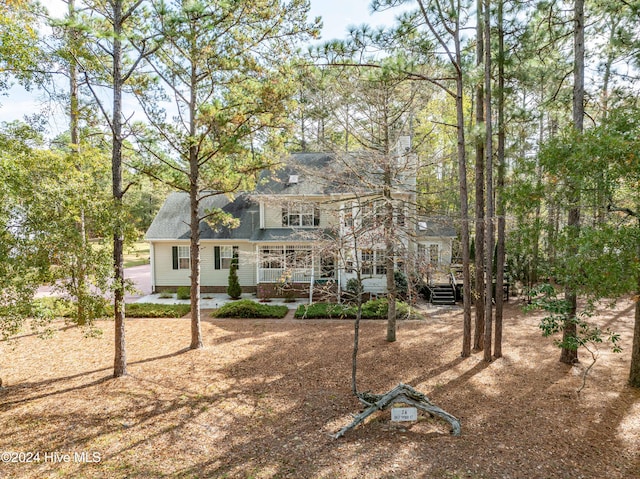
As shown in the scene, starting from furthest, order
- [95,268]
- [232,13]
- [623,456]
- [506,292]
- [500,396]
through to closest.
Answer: [506,292], [232,13], [500,396], [95,268], [623,456]

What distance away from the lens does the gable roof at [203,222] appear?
1905 cm

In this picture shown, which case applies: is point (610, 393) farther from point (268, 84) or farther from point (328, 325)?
point (268, 84)

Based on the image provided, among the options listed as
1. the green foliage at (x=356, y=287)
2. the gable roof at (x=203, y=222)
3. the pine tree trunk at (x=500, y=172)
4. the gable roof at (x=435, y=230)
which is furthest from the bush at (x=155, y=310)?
the pine tree trunk at (x=500, y=172)

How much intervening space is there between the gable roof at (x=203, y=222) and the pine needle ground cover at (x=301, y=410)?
7937 millimetres

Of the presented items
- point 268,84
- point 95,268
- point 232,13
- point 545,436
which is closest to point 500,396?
point 545,436

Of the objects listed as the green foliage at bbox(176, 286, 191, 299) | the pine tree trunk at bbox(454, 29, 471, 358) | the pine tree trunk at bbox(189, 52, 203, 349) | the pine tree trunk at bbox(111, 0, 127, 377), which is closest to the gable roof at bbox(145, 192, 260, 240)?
the green foliage at bbox(176, 286, 191, 299)

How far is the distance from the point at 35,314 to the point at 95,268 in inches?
45.9

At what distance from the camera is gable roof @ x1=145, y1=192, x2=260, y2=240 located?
19.0m

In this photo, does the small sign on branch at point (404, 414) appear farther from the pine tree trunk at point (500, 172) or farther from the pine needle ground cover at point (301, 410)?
the pine tree trunk at point (500, 172)

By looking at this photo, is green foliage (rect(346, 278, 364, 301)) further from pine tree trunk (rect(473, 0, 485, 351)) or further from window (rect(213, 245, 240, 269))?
window (rect(213, 245, 240, 269))

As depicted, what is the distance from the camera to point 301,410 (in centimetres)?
728

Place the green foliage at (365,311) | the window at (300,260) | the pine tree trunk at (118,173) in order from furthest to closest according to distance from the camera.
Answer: the green foliage at (365,311), the pine tree trunk at (118,173), the window at (300,260)

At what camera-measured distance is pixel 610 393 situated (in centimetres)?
786

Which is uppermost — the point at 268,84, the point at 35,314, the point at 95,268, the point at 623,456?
the point at 268,84
